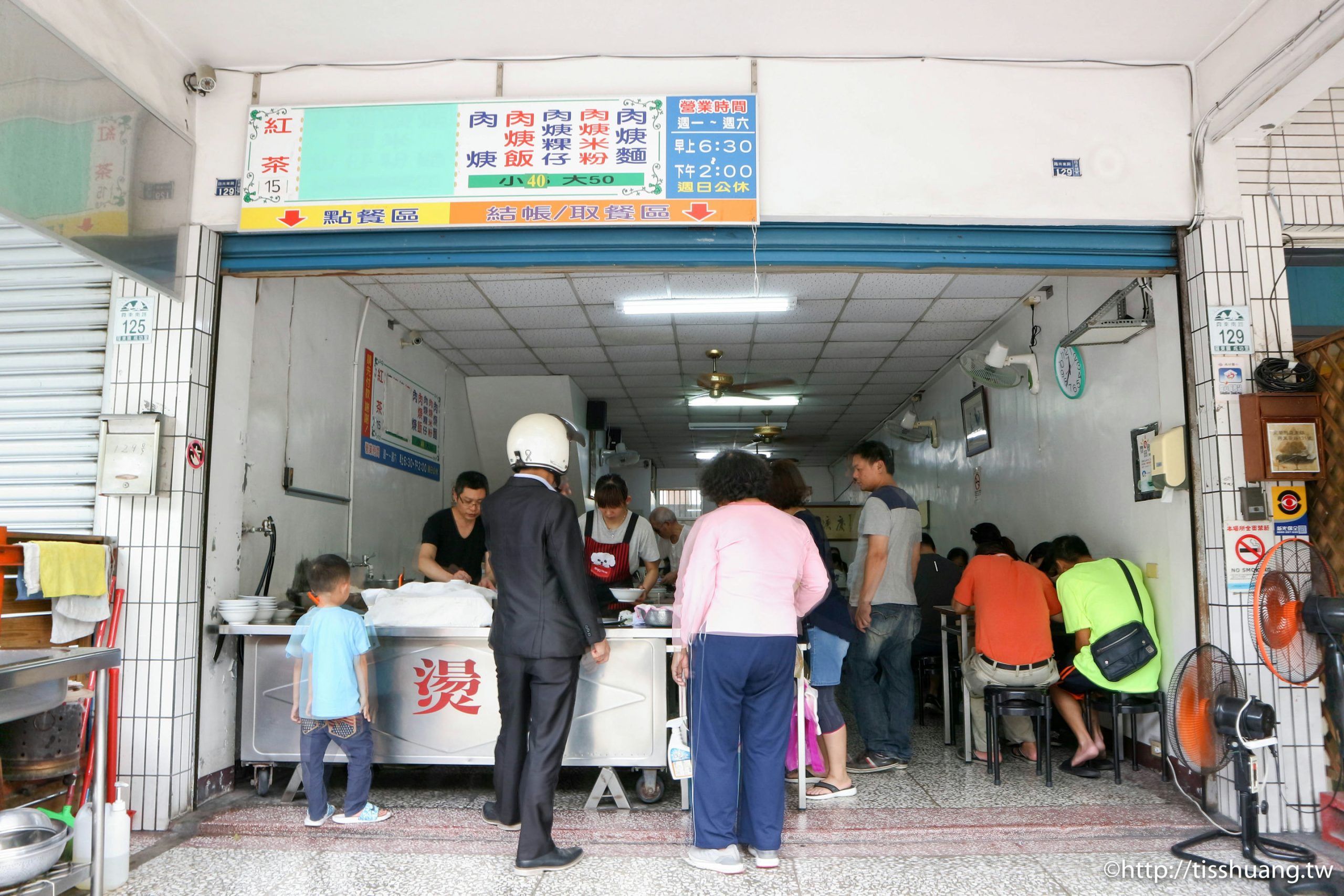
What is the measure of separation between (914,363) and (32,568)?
665cm

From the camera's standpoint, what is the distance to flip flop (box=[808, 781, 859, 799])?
3883 mm

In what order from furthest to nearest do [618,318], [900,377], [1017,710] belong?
[900,377], [618,318], [1017,710]

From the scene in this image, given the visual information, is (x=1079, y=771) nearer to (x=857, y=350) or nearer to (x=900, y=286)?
(x=900, y=286)

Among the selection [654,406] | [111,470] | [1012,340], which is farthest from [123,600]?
[654,406]

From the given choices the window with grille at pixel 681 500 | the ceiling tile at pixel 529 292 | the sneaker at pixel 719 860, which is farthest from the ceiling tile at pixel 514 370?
the window with grille at pixel 681 500

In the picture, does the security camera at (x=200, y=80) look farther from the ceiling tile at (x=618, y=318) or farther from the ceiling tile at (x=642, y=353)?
the ceiling tile at (x=642, y=353)

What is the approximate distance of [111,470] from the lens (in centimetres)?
355

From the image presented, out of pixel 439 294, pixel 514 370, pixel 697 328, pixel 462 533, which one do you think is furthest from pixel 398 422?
pixel 697 328

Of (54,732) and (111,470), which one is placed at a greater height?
(111,470)

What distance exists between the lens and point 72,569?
3270mm

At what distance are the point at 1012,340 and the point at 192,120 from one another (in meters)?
5.41

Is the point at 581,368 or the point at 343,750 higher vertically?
the point at 581,368

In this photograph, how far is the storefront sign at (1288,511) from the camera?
3484 millimetres

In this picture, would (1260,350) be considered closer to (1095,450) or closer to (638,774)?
(1095,450)
